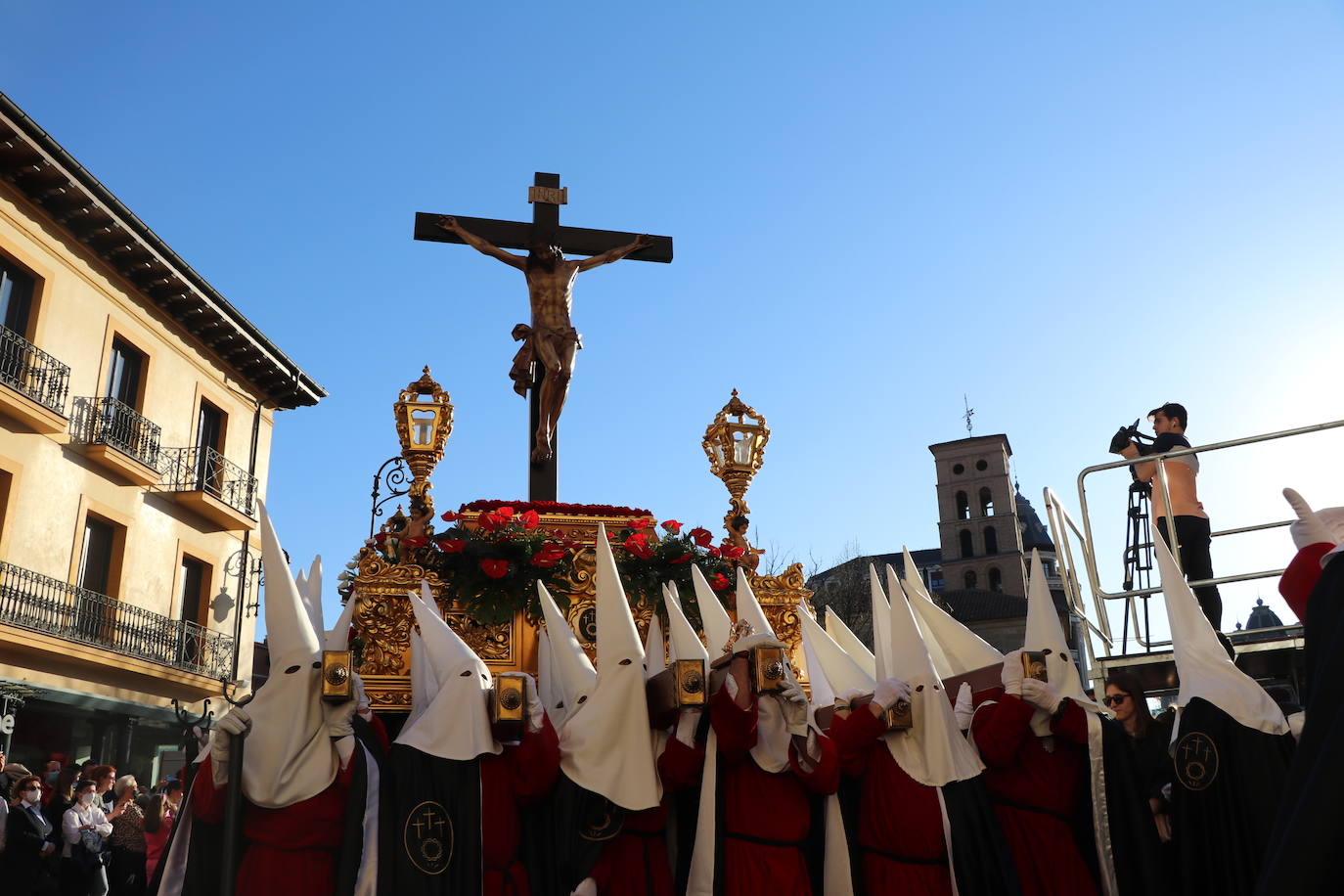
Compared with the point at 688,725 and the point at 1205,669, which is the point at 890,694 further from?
the point at 1205,669

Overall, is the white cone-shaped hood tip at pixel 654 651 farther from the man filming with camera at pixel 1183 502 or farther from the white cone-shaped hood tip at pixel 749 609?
the man filming with camera at pixel 1183 502

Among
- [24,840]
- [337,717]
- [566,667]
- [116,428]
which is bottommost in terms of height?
[24,840]

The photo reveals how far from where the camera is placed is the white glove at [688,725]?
5.10 metres

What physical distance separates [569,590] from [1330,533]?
5.16 meters

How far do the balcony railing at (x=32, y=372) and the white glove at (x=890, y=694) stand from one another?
1446cm

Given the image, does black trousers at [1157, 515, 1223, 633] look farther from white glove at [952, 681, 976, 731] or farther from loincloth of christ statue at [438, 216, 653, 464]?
loincloth of christ statue at [438, 216, 653, 464]

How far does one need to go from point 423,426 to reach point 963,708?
4.36m

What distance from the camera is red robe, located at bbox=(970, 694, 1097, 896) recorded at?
5.17 meters

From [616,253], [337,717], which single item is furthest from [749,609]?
[616,253]

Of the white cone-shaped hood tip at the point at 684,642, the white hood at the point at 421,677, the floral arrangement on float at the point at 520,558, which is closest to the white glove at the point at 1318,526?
the white cone-shaped hood tip at the point at 684,642

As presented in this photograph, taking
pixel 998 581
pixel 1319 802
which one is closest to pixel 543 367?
pixel 1319 802

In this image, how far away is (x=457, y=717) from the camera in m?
5.08

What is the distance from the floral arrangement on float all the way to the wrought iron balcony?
1335 cm

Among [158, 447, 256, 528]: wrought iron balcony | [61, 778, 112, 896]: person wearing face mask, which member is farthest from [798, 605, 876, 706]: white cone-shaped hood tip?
[158, 447, 256, 528]: wrought iron balcony
